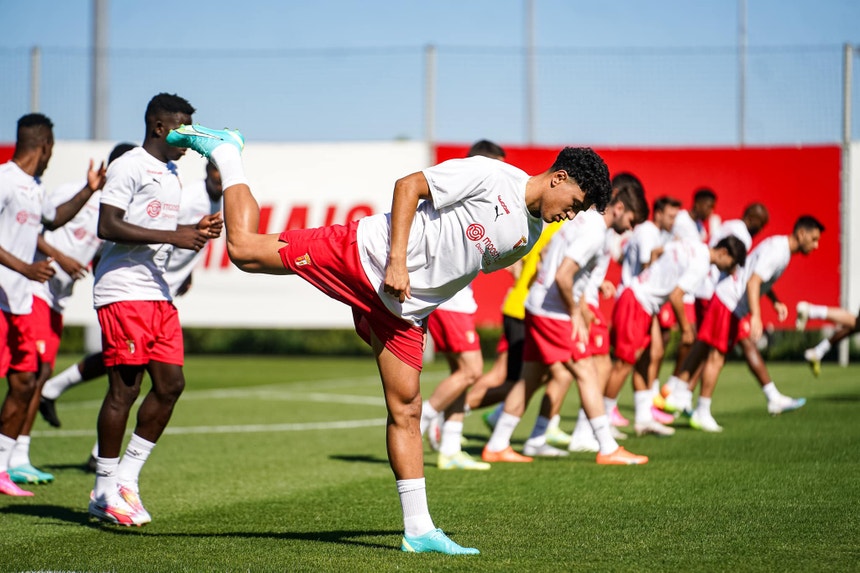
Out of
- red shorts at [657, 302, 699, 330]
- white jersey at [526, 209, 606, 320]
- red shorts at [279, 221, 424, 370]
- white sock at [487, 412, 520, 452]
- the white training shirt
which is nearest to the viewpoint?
red shorts at [279, 221, 424, 370]

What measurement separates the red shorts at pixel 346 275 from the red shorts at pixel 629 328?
6098 mm

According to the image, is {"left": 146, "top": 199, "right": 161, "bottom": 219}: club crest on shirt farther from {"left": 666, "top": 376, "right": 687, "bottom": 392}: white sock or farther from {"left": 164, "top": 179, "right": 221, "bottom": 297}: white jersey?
{"left": 666, "top": 376, "right": 687, "bottom": 392}: white sock

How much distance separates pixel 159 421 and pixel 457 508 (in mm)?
1919

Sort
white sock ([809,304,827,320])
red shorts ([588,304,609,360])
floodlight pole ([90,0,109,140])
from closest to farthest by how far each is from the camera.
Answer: red shorts ([588,304,609,360]) < white sock ([809,304,827,320]) < floodlight pole ([90,0,109,140])

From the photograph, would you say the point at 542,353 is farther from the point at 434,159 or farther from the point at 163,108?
the point at 434,159

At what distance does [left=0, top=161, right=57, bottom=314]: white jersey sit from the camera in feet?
26.6

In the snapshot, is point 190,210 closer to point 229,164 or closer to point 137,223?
point 137,223

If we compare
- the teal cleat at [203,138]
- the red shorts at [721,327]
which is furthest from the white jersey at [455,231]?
the red shorts at [721,327]

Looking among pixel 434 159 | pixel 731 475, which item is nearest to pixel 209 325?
pixel 434 159

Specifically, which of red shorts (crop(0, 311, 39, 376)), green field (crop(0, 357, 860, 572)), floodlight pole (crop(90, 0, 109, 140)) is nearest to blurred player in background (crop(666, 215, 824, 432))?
green field (crop(0, 357, 860, 572))

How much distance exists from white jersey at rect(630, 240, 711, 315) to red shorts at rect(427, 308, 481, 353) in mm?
3225

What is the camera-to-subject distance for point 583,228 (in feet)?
29.5

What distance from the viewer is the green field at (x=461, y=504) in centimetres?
548

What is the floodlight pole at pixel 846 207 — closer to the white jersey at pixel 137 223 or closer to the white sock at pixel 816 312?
the white sock at pixel 816 312
